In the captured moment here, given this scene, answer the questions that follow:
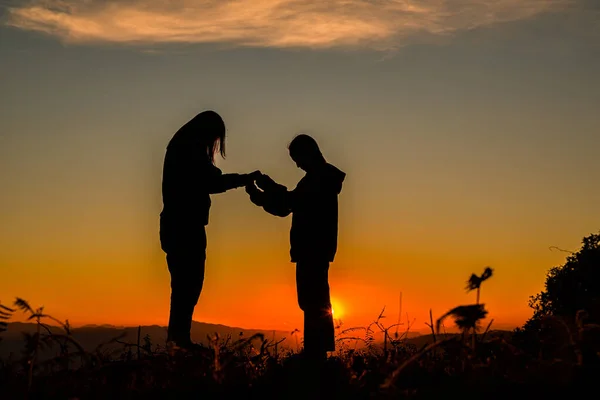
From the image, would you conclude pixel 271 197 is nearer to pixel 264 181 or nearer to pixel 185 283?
pixel 264 181

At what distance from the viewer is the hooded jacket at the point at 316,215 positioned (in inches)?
435

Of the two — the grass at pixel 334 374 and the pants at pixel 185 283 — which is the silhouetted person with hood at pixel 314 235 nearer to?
the pants at pixel 185 283

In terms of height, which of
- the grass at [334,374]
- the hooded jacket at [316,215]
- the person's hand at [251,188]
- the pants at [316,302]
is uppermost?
the person's hand at [251,188]

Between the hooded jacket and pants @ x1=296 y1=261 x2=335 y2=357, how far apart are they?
5.7 inches

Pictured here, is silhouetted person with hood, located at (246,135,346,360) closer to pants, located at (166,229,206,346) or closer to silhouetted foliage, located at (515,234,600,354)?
pants, located at (166,229,206,346)

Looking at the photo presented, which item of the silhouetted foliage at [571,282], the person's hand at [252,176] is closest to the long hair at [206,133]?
the person's hand at [252,176]

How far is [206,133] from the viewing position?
1220 cm

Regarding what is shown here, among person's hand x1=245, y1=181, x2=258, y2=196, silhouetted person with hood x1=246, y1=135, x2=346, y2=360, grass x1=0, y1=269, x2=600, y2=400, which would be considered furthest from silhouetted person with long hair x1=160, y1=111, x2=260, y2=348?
grass x1=0, y1=269, x2=600, y2=400

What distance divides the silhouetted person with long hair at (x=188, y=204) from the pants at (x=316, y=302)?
5.57ft

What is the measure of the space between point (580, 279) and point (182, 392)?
2575 centimetres

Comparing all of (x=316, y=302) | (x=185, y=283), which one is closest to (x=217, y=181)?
(x=185, y=283)

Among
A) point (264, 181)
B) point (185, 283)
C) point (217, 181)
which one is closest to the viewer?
point (185, 283)

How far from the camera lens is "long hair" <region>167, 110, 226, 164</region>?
1220 cm

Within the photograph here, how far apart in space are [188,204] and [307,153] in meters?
1.91
